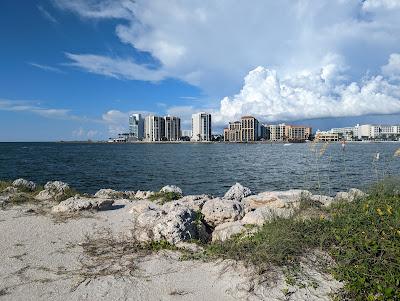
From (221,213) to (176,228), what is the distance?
6.34 ft

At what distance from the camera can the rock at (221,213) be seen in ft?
31.8

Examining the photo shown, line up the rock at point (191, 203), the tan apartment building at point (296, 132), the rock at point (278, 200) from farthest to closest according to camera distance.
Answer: the tan apartment building at point (296, 132)
the rock at point (191, 203)
the rock at point (278, 200)

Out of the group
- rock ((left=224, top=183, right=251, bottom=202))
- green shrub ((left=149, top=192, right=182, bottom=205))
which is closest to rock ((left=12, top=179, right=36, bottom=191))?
green shrub ((left=149, top=192, right=182, bottom=205))

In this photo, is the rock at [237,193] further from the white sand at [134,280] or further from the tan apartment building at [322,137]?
the white sand at [134,280]

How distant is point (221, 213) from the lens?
977 centimetres

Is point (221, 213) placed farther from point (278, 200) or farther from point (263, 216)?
point (278, 200)

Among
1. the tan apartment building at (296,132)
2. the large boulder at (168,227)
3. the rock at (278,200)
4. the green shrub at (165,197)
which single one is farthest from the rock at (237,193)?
the tan apartment building at (296,132)

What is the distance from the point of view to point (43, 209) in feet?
39.7

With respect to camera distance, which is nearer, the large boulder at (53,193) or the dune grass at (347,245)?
the dune grass at (347,245)

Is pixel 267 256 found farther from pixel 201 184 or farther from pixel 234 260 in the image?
pixel 201 184

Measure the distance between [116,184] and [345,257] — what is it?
990 inches

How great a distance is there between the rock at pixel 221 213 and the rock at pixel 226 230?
40cm

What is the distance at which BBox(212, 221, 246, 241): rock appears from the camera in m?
8.38

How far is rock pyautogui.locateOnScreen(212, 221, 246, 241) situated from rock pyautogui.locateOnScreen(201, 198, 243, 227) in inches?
15.8
